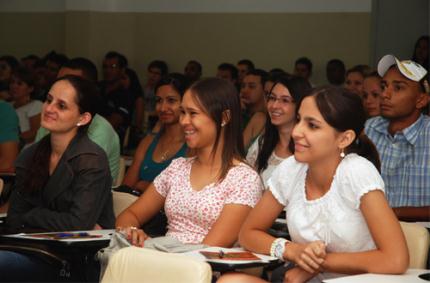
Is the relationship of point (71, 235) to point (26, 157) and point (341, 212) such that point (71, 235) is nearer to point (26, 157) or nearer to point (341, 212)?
point (26, 157)

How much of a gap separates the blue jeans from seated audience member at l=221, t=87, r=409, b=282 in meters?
1.01

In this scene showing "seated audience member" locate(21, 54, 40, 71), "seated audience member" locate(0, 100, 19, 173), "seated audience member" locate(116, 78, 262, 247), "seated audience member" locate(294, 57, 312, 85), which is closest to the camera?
"seated audience member" locate(116, 78, 262, 247)

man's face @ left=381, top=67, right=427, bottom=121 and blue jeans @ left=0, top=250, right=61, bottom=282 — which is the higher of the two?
man's face @ left=381, top=67, right=427, bottom=121

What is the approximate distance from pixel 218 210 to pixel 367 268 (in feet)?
3.09

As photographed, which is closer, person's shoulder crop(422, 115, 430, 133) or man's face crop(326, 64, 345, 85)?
person's shoulder crop(422, 115, 430, 133)

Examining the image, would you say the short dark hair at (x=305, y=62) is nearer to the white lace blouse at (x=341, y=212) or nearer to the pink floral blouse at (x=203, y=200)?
the pink floral blouse at (x=203, y=200)

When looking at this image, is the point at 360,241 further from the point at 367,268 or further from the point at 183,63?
the point at 183,63

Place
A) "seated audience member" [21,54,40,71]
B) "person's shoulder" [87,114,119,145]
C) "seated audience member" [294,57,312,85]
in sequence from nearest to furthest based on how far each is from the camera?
"person's shoulder" [87,114,119,145] < "seated audience member" [294,57,312,85] < "seated audience member" [21,54,40,71]

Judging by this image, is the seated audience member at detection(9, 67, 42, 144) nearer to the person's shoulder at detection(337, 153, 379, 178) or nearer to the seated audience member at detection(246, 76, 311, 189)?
the seated audience member at detection(246, 76, 311, 189)

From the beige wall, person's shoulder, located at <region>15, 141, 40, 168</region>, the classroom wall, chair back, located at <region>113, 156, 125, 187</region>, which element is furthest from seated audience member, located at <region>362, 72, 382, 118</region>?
the beige wall

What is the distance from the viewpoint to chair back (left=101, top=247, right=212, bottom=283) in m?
3.07

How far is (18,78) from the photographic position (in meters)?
9.01

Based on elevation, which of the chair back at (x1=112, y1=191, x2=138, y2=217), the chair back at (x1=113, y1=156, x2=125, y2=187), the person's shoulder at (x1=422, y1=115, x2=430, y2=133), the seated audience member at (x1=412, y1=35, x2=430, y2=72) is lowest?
the chair back at (x1=113, y1=156, x2=125, y2=187)

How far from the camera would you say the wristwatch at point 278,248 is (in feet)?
12.0
